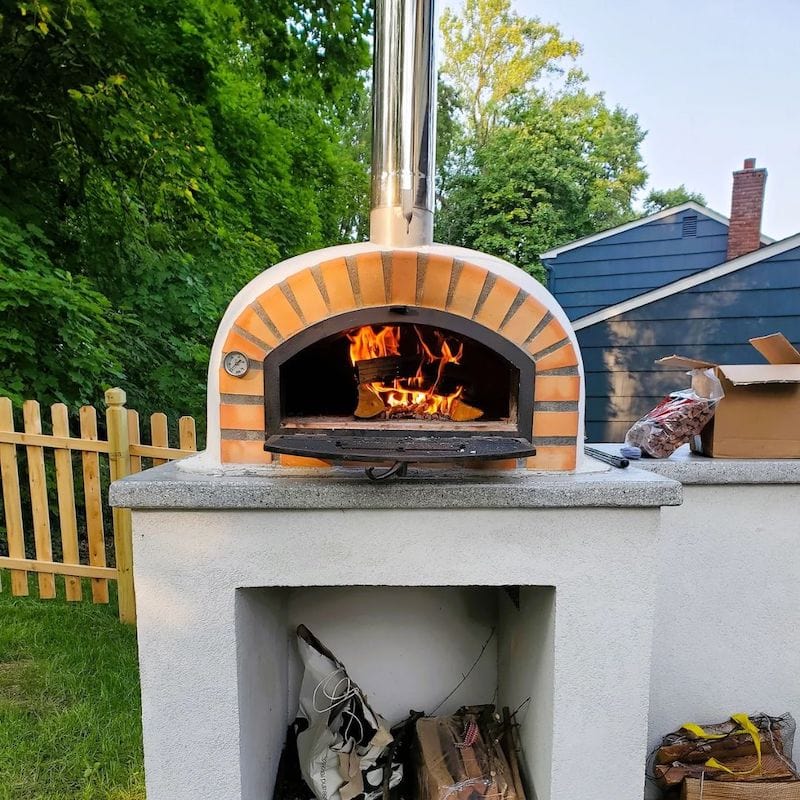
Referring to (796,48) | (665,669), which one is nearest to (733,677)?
(665,669)

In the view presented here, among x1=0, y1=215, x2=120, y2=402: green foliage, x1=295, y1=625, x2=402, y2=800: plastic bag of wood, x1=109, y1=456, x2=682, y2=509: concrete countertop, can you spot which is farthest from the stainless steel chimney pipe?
x1=0, y1=215, x2=120, y2=402: green foliage

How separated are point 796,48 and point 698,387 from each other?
8365 mm

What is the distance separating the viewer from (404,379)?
1601 mm

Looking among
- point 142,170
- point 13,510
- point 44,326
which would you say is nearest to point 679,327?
point 142,170

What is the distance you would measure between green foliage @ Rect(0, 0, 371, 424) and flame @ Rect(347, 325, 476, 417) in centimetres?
252

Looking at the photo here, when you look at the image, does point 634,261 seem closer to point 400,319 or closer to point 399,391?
point 399,391

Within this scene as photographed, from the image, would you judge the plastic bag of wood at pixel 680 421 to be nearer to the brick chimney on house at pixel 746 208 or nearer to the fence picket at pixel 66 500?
the fence picket at pixel 66 500

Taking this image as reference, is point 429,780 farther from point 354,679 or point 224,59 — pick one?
point 224,59

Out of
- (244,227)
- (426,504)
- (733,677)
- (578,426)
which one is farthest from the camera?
(244,227)

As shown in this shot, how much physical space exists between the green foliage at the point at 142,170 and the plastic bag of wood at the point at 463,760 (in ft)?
10.2

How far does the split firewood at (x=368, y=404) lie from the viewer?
4.77 ft

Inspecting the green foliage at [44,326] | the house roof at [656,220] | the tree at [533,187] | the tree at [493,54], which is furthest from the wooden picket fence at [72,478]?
the tree at [493,54]

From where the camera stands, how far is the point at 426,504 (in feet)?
4.15

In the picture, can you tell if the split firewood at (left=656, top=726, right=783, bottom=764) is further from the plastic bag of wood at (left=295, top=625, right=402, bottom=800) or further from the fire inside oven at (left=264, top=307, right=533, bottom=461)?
the fire inside oven at (left=264, top=307, right=533, bottom=461)
